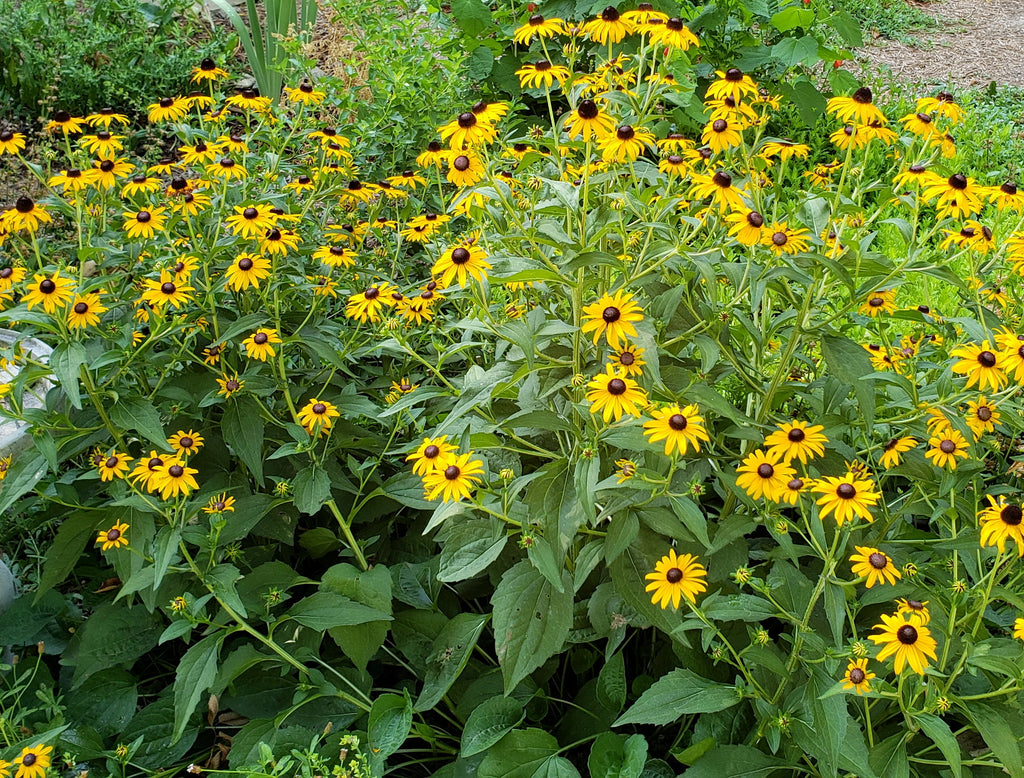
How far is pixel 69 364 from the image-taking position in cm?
174

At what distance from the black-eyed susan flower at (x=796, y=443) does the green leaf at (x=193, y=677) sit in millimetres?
1109

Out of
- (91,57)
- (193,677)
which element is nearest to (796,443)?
(193,677)

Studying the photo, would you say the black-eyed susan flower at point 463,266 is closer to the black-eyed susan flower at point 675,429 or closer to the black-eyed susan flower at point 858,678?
the black-eyed susan flower at point 675,429

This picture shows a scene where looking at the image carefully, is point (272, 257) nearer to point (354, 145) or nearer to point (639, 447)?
point (639, 447)

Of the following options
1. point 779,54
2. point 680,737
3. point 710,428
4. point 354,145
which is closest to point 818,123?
point 779,54

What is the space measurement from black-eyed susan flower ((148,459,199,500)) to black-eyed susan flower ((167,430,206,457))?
0.03m

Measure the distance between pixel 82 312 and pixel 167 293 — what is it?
0.17 meters

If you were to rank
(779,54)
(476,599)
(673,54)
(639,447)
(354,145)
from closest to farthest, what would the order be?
(639,447) < (673,54) < (476,599) < (354,145) < (779,54)

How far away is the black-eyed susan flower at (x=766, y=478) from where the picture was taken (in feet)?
4.87

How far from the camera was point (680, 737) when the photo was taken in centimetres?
182

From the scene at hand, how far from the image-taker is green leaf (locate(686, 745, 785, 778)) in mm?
1580

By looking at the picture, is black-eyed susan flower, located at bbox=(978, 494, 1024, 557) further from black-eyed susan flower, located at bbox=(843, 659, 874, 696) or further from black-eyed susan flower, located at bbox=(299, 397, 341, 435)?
black-eyed susan flower, located at bbox=(299, 397, 341, 435)

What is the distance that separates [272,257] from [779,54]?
3124 millimetres

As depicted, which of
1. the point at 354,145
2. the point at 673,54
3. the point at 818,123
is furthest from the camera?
the point at 818,123
